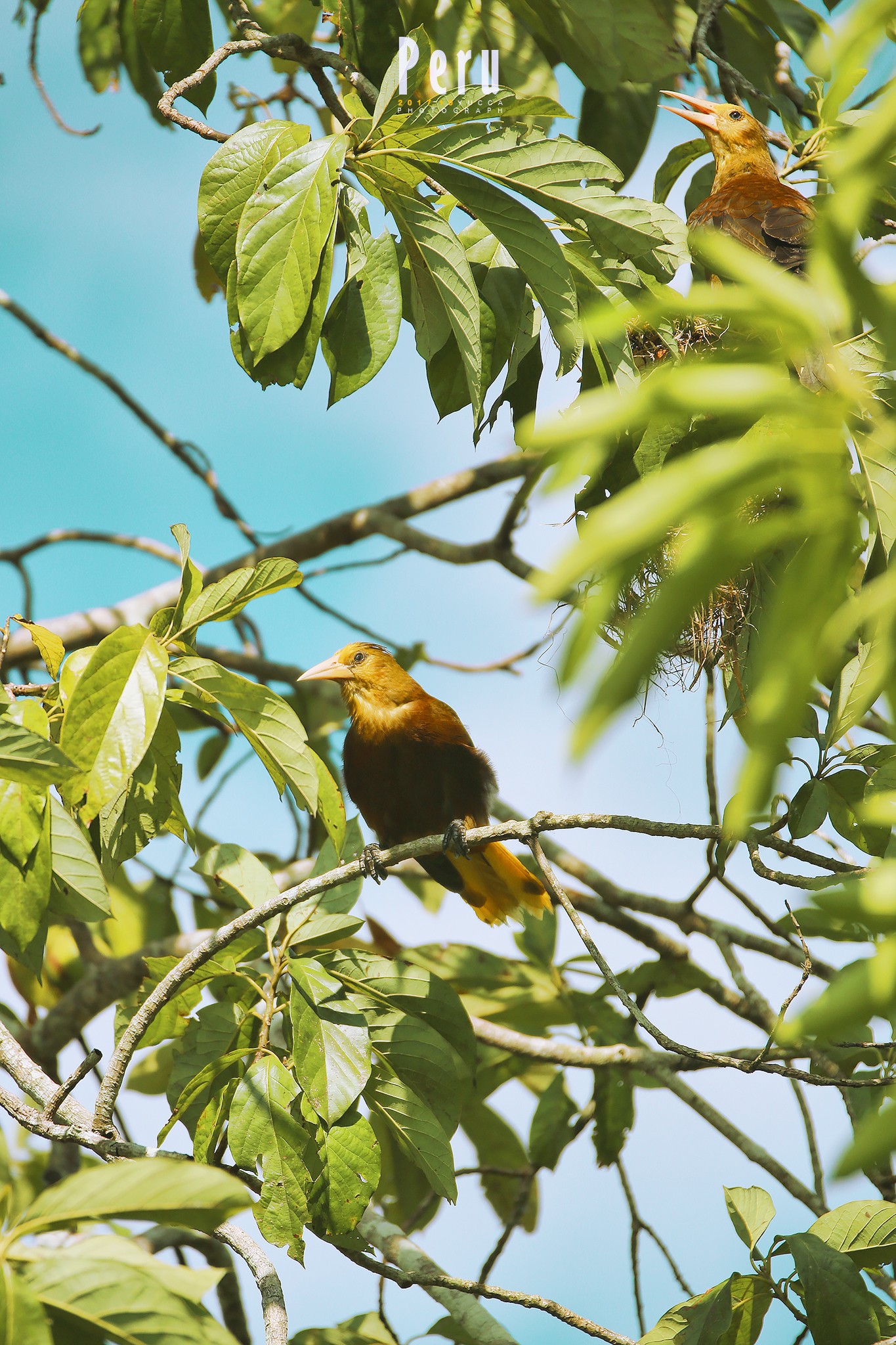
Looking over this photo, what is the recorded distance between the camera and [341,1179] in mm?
1993

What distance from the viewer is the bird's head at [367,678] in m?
3.94

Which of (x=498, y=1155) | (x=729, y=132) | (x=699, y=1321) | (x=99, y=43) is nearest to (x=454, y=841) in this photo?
(x=699, y=1321)

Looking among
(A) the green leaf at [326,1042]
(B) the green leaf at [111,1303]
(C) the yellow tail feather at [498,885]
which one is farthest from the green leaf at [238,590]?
(C) the yellow tail feather at [498,885]

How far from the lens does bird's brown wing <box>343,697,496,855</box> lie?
3.70m

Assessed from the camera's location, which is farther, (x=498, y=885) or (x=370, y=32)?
(x=498, y=885)

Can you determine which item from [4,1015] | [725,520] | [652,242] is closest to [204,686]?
[652,242]

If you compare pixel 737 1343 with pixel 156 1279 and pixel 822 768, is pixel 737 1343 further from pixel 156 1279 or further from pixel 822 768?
pixel 156 1279

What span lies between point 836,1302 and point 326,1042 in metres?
1.04

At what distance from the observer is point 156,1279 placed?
1.12 meters

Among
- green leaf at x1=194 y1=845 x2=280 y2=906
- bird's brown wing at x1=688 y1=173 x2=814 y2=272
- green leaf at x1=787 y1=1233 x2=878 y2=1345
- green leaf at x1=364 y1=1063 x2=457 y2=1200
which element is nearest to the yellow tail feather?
green leaf at x1=194 y1=845 x2=280 y2=906

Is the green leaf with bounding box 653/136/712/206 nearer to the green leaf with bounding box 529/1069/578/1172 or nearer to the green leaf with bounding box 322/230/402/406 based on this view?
the green leaf with bounding box 322/230/402/406

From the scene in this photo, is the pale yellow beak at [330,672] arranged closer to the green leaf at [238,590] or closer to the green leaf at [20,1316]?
the green leaf at [238,590]

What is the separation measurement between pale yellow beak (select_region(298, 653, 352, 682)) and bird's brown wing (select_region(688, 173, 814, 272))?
6.50 feet

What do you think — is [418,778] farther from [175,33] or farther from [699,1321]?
[175,33]
